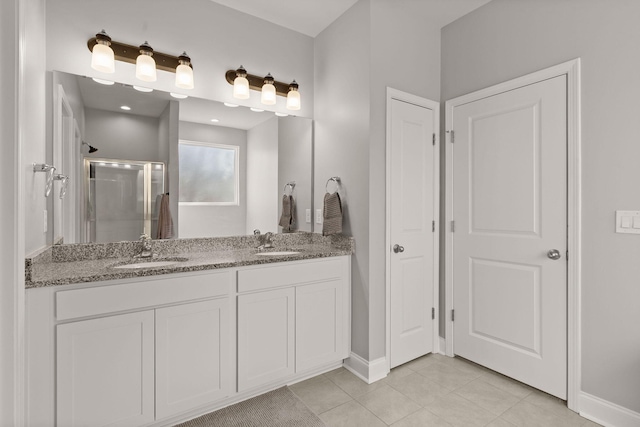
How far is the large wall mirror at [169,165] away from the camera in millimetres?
1930

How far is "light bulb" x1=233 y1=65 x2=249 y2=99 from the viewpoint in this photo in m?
2.39

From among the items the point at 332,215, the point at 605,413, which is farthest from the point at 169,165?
the point at 605,413

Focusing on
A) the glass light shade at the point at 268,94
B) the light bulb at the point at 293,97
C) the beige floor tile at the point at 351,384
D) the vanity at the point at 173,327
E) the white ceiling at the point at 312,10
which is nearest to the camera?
the vanity at the point at 173,327

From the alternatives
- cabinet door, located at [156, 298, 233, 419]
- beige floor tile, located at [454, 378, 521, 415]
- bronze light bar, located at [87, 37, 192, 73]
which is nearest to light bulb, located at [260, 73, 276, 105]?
bronze light bar, located at [87, 37, 192, 73]

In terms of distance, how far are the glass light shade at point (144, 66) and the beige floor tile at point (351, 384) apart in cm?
237

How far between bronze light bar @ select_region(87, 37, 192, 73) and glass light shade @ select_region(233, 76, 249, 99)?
12.6 inches

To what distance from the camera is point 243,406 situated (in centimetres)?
194

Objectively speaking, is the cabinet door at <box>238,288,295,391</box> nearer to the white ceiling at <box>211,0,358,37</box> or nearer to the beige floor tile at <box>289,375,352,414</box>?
the beige floor tile at <box>289,375,352,414</box>

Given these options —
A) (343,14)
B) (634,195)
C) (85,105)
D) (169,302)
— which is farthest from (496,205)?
(85,105)

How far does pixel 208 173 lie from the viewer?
2.38 meters

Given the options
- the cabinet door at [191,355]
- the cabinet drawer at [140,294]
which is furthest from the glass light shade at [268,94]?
the cabinet door at [191,355]

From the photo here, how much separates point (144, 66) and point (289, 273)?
1.60 metres

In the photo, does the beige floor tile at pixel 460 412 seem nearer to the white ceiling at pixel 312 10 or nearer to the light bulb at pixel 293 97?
the light bulb at pixel 293 97

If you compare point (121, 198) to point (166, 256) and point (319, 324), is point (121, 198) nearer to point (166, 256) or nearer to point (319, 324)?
point (166, 256)
